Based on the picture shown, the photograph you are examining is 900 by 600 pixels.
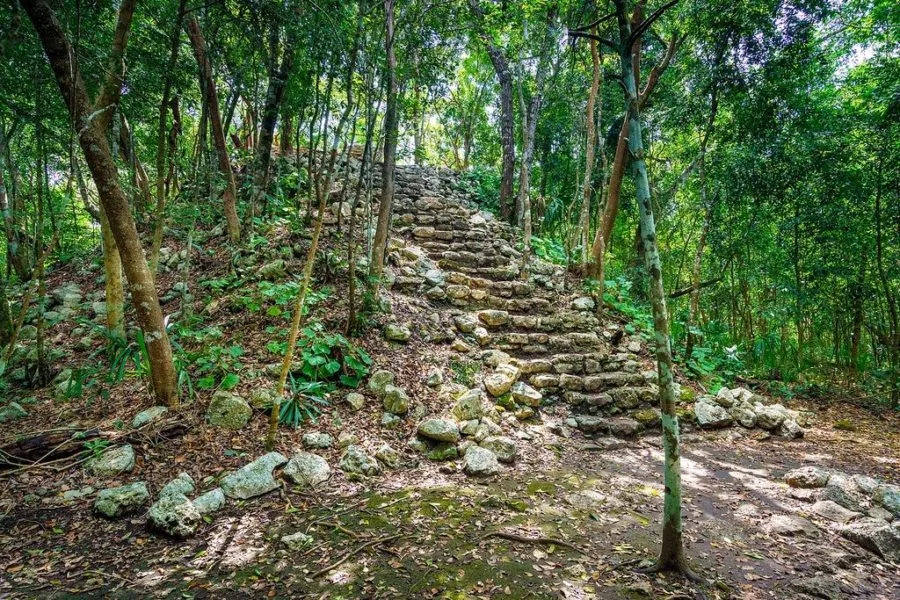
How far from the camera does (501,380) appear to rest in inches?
192

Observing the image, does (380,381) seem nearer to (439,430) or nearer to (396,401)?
(396,401)

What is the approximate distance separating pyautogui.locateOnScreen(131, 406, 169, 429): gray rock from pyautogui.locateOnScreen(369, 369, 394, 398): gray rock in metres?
1.96

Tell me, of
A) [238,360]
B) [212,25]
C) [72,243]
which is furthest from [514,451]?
[72,243]

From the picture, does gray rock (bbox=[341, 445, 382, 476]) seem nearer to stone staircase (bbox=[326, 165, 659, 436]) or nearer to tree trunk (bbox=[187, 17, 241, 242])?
stone staircase (bbox=[326, 165, 659, 436])

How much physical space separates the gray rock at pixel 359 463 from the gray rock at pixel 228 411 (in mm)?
1052

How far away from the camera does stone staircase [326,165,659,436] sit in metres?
5.24

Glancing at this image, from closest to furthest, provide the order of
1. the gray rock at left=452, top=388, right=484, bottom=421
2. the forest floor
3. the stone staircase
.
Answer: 1. the forest floor
2. the gray rock at left=452, top=388, right=484, bottom=421
3. the stone staircase

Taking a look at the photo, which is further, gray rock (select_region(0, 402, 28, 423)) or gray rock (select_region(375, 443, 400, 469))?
gray rock (select_region(0, 402, 28, 423))

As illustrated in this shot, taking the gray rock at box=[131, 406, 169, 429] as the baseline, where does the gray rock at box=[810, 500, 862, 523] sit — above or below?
below

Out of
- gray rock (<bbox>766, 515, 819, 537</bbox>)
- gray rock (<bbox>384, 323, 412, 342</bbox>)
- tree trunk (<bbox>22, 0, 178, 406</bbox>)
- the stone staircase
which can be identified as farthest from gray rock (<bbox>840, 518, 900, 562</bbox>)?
tree trunk (<bbox>22, 0, 178, 406</bbox>)

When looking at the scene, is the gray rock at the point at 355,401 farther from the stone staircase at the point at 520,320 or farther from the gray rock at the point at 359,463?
the stone staircase at the point at 520,320

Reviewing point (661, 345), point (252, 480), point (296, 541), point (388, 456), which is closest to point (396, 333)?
point (388, 456)

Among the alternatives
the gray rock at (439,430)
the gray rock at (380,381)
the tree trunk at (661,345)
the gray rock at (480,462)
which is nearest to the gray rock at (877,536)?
the tree trunk at (661,345)

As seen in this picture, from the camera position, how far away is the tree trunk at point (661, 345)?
2.36 m
